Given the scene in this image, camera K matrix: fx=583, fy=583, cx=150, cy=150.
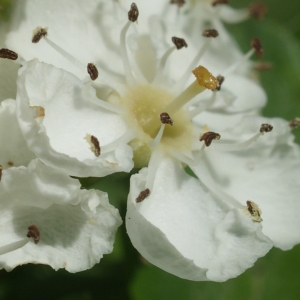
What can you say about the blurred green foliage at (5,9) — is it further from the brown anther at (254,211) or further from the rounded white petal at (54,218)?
the brown anther at (254,211)

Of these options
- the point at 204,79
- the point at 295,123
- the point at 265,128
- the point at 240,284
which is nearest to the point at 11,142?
the point at 204,79

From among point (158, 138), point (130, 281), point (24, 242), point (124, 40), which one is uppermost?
point (124, 40)

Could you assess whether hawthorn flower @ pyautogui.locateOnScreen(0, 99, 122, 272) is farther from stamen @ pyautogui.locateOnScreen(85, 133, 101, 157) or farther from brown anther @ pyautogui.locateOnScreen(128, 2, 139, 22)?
brown anther @ pyautogui.locateOnScreen(128, 2, 139, 22)

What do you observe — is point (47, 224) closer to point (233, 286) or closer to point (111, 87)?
point (111, 87)

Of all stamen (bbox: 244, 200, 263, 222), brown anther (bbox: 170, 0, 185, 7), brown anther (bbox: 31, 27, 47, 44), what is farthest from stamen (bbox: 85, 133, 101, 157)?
brown anther (bbox: 170, 0, 185, 7)

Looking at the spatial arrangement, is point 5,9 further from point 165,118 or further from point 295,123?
point 295,123
